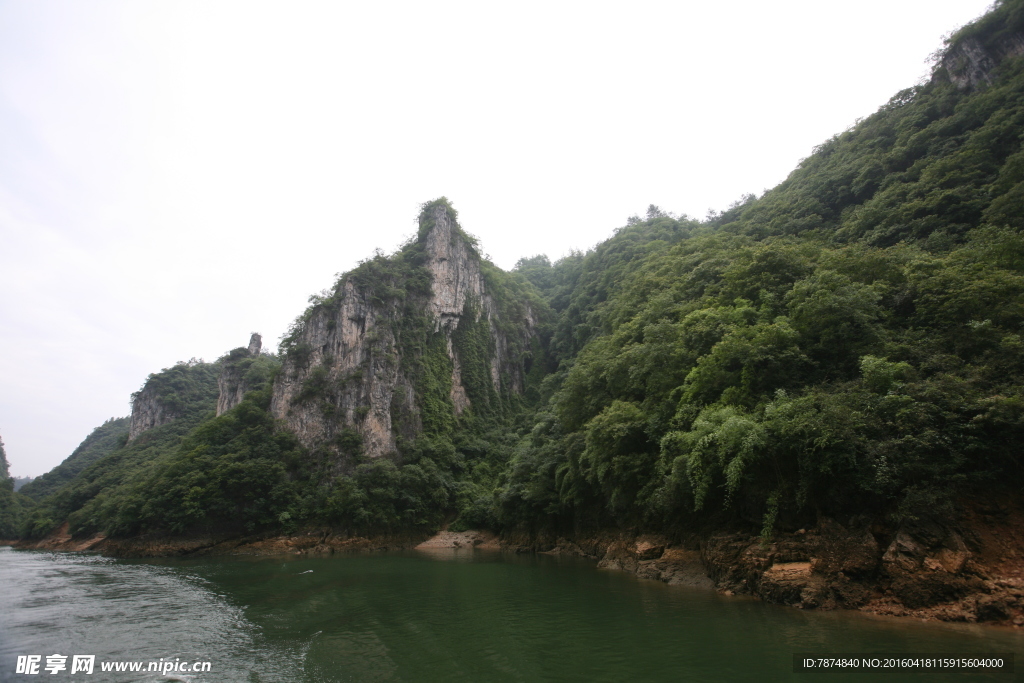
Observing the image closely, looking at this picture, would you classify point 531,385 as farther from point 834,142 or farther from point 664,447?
point 664,447

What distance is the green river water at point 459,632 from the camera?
754 cm

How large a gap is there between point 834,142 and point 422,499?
47.5 meters

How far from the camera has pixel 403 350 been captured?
167 ft

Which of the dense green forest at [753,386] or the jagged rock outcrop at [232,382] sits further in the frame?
the jagged rock outcrop at [232,382]

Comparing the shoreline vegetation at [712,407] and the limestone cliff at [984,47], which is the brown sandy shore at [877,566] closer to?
the shoreline vegetation at [712,407]

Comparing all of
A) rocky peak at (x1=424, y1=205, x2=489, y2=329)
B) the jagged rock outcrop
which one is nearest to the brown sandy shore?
rocky peak at (x1=424, y1=205, x2=489, y2=329)

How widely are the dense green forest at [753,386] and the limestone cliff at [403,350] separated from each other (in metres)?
0.51

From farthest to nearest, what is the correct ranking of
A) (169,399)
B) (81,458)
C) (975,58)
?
(81,458)
(169,399)
(975,58)

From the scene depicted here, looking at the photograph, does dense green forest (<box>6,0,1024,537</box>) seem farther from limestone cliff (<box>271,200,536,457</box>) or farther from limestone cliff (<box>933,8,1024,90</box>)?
limestone cliff (<box>271,200,536,457</box>)

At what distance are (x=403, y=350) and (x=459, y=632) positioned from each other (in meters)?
42.4

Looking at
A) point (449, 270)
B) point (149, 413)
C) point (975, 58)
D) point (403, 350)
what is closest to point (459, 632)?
point (403, 350)

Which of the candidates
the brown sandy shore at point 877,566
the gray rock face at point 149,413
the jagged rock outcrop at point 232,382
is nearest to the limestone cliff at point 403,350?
the jagged rock outcrop at point 232,382

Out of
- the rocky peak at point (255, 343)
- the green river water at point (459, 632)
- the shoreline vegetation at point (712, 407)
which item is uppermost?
the rocky peak at point (255, 343)

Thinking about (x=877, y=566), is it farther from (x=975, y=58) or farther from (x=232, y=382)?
→ (x=232, y=382)
